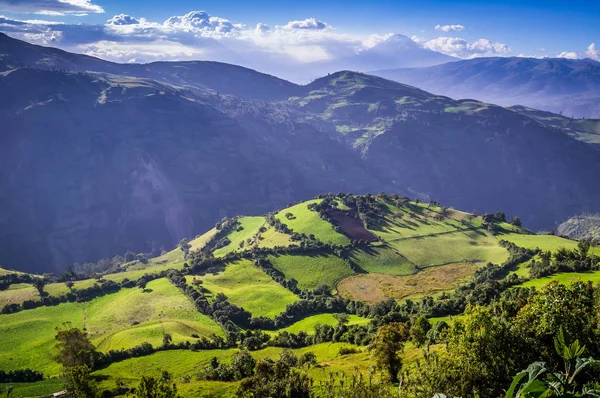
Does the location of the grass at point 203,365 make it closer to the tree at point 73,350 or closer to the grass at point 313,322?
the tree at point 73,350

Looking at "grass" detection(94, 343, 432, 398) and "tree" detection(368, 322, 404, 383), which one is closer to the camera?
"tree" detection(368, 322, 404, 383)

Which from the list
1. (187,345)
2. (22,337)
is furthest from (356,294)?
(22,337)

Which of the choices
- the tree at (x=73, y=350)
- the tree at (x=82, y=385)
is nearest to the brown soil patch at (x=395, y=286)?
the tree at (x=73, y=350)

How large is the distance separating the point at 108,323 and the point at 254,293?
57679 millimetres

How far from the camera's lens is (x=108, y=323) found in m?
154

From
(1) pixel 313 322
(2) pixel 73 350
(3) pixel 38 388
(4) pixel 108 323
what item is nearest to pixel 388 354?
(2) pixel 73 350

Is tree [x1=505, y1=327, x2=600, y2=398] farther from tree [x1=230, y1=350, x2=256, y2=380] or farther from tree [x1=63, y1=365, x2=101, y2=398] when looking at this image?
tree [x1=230, y1=350, x2=256, y2=380]

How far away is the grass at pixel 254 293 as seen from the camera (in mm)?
171250

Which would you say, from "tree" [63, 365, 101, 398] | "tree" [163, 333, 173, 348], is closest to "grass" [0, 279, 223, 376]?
"tree" [163, 333, 173, 348]

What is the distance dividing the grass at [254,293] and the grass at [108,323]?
17870 millimetres

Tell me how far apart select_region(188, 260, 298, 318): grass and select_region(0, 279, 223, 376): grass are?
58.6 feet

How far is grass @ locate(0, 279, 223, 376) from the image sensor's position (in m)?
132

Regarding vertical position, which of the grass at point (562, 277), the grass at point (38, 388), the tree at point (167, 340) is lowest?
the tree at point (167, 340)

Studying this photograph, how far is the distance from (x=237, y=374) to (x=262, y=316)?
81.4m
